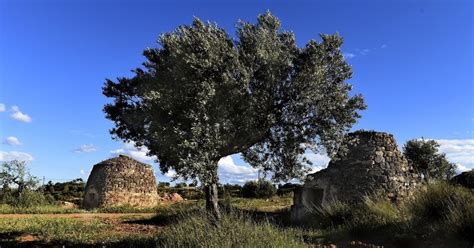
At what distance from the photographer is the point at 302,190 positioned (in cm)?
2303

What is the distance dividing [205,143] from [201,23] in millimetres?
3437

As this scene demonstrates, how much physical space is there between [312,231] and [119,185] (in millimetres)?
22719

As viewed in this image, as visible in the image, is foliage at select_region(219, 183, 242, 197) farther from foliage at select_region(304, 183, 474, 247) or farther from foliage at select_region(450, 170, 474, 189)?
foliage at select_region(304, 183, 474, 247)

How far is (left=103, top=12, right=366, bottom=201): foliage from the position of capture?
12.2 m

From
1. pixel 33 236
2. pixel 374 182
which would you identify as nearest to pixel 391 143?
pixel 374 182

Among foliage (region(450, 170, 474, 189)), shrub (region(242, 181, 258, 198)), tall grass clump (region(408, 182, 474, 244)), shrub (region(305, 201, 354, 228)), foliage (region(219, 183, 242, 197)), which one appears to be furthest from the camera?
foliage (region(219, 183, 242, 197))

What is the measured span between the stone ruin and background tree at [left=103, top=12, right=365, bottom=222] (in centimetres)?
650

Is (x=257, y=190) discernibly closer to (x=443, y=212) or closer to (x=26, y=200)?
(x=26, y=200)

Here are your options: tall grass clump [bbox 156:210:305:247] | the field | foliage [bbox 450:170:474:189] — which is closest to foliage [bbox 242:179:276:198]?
foliage [bbox 450:170:474:189]

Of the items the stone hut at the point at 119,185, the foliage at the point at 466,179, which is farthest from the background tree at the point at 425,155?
the stone hut at the point at 119,185

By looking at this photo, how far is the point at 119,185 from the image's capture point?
117 feet

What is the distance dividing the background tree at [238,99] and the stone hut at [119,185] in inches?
836

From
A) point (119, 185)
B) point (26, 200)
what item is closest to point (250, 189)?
point (119, 185)

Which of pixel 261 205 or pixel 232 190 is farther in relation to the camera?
pixel 232 190
